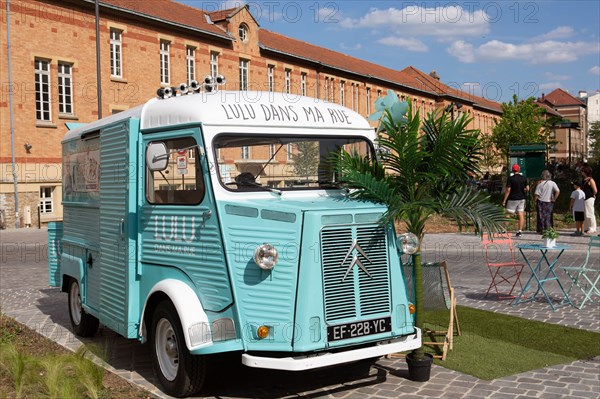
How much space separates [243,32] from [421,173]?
3658 centimetres

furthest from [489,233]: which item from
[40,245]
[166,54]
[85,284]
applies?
[166,54]

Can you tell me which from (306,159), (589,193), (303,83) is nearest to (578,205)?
(589,193)

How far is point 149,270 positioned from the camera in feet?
21.3

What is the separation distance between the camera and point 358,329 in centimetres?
558

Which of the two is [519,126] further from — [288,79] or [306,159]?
[306,159]

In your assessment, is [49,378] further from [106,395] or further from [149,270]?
[149,270]

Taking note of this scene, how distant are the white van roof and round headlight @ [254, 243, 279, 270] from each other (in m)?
1.36

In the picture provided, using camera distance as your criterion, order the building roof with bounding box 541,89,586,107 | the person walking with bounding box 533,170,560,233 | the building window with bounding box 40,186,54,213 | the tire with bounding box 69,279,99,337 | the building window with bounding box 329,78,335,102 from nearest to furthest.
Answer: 1. the tire with bounding box 69,279,99,337
2. the person walking with bounding box 533,170,560,233
3. the building window with bounding box 40,186,54,213
4. the building window with bounding box 329,78,335,102
5. the building roof with bounding box 541,89,586,107

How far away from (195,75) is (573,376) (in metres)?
33.4

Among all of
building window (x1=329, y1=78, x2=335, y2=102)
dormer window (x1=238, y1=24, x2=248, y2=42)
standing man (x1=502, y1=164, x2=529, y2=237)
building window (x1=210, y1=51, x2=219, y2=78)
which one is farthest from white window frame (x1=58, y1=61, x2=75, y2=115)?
building window (x1=329, y1=78, x2=335, y2=102)

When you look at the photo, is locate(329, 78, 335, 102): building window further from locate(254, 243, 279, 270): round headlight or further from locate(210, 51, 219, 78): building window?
locate(254, 243, 279, 270): round headlight

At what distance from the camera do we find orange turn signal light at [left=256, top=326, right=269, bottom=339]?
532 centimetres

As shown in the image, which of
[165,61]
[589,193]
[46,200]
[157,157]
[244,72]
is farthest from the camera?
[244,72]

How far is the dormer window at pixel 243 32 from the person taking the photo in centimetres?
4087
